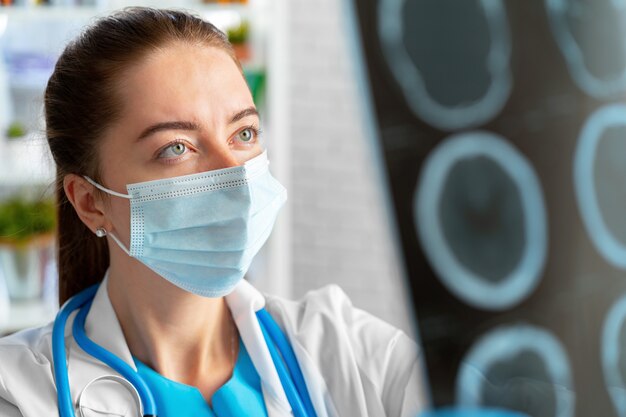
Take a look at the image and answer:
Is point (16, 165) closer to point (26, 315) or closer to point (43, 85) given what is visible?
point (43, 85)

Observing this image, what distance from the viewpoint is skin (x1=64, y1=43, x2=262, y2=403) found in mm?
992

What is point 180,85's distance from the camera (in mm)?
992

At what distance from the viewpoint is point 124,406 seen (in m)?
0.97

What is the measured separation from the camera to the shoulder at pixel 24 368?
3.09ft

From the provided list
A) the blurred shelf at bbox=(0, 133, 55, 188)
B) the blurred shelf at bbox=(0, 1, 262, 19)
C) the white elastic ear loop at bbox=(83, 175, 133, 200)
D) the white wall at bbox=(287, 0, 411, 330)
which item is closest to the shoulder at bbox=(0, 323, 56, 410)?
the white elastic ear loop at bbox=(83, 175, 133, 200)

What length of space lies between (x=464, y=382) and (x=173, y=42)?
87 cm

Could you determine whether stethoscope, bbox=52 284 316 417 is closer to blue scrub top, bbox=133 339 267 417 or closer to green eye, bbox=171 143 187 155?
blue scrub top, bbox=133 339 267 417

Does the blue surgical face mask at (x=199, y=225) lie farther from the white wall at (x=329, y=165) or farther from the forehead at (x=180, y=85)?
the white wall at (x=329, y=165)

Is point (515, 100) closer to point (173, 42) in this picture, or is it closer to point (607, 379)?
point (607, 379)

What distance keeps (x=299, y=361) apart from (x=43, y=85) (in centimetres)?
186

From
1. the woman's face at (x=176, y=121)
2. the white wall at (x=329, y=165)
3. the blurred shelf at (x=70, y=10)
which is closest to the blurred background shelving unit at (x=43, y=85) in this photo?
the blurred shelf at (x=70, y=10)

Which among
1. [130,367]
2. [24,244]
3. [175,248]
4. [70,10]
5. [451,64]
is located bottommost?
[24,244]

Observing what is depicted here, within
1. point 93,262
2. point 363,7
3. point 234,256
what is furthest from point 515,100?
point 93,262

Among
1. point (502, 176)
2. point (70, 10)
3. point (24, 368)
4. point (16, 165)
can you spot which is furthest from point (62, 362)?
point (70, 10)
